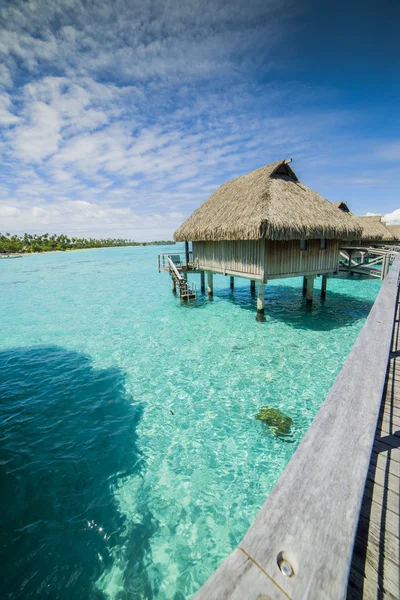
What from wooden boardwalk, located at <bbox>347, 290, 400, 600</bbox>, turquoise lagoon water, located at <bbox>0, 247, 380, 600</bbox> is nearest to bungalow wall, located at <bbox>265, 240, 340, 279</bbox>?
turquoise lagoon water, located at <bbox>0, 247, 380, 600</bbox>

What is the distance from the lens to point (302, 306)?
14.4 meters

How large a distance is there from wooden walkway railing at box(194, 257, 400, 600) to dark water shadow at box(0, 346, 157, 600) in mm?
3518

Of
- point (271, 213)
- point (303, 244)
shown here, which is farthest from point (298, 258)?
point (271, 213)

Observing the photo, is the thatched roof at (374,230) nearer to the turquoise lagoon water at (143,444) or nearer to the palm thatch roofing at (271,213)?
the palm thatch roofing at (271,213)

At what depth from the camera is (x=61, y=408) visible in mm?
6582

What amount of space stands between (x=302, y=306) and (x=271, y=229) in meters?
6.11

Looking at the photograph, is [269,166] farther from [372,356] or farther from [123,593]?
[123,593]

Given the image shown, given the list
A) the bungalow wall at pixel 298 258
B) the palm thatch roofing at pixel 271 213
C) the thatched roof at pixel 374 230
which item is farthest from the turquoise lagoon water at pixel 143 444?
the thatched roof at pixel 374 230

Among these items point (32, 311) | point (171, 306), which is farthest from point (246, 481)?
point (32, 311)

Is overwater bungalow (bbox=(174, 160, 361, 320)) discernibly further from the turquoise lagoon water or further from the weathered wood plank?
the weathered wood plank

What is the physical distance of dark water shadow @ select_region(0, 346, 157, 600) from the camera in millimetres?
3406

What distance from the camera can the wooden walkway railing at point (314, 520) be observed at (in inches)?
30.2

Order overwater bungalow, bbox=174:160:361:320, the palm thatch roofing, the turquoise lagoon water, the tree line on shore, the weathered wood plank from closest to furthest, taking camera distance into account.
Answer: the weathered wood plank → the turquoise lagoon water → the palm thatch roofing → overwater bungalow, bbox=174:160:361:320 → the tree line on shore

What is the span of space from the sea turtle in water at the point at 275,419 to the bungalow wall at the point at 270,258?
19.4ft
